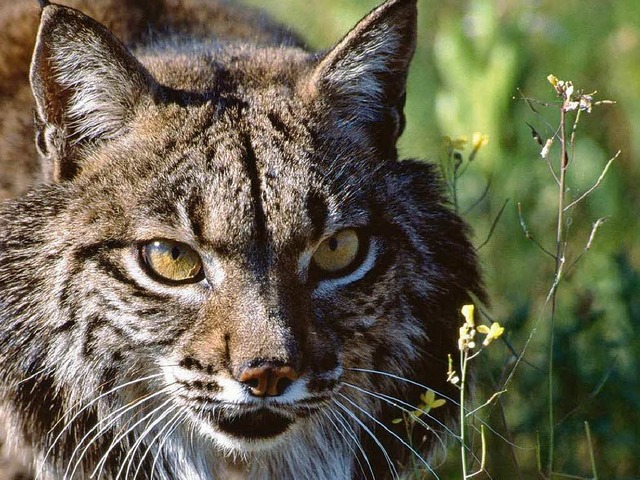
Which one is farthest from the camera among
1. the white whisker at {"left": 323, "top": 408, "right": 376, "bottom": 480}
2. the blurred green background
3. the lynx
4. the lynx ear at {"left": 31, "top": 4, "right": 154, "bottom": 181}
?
the blurred green background

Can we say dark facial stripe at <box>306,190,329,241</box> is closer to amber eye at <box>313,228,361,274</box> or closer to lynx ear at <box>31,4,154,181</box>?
amber eye at <box>313,228,361,274</box>

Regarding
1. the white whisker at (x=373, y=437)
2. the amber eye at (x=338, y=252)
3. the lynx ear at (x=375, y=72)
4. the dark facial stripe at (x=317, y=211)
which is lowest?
the white whisker at (x=373, y=437)

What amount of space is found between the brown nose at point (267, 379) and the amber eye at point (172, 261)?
1.45ft

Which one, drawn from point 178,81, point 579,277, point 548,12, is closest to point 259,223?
point 178,81

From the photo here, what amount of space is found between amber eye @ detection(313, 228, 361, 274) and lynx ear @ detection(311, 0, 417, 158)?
1.62ft

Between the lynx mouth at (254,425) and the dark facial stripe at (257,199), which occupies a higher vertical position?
the dark facial stripe at (257,199)

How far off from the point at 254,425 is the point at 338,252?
65cm

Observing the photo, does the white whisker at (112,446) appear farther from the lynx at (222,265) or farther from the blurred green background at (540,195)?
the blurred green background at (540,195)

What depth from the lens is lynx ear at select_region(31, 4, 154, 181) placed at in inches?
166

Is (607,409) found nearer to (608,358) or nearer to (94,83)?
(608,358)

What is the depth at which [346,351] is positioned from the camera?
14.2ft

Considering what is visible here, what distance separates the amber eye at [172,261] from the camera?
4.12 metres

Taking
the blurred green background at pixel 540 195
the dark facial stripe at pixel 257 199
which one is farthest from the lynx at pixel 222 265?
the blurred green background at pixel 540 195

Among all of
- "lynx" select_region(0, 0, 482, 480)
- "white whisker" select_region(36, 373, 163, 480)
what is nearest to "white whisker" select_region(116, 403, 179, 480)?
"lynx" select_region(0, 0, 482, 480)
